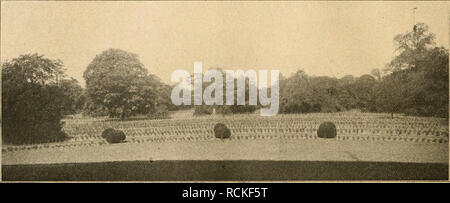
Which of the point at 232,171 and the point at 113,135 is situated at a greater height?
the point at 113,135

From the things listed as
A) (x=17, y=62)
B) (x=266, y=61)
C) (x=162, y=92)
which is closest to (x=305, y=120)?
(x=266, y=61)

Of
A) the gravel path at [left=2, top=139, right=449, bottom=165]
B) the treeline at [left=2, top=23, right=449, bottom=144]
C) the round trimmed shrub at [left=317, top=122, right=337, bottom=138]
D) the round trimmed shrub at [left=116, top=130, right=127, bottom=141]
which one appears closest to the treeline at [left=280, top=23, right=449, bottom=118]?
the treeline at [left=2, top=23, right=449, bottom=144]

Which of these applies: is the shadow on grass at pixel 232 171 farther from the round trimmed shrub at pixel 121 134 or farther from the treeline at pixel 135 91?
the treeline at pixel 135 91

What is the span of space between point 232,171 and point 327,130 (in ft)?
11.3

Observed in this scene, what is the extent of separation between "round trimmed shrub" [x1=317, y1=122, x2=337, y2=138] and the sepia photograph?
0.11 ft

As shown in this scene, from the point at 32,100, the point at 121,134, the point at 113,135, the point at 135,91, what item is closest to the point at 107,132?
the point at 113,135

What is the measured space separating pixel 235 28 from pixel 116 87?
4336 mm

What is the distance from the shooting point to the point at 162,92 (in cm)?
1159

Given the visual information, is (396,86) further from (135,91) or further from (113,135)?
(113,135)

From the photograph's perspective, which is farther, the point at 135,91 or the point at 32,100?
the point at 135,91

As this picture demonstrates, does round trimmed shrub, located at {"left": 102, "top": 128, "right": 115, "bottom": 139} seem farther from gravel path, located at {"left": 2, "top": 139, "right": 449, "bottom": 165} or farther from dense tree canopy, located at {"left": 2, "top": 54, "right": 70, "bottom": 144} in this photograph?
dense tree canopy, located at {"left": 2, "top": 54, "right": 70, "bottom": 144}

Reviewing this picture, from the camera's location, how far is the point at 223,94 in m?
11.4

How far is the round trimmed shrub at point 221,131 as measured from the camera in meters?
11.5
